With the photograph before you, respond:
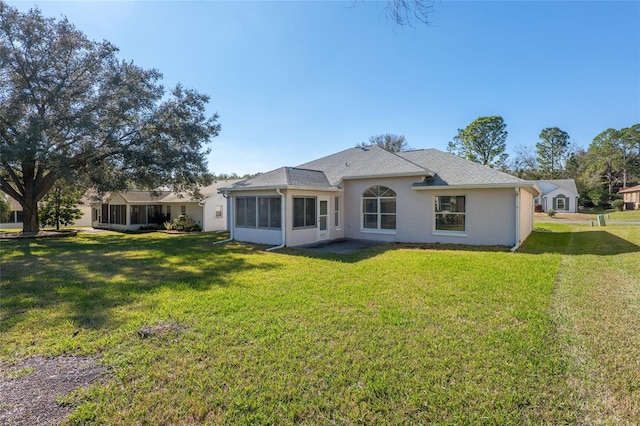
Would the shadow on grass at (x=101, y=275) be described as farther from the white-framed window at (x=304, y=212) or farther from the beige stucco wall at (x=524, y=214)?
the beige stucco wall at (x=524, y=214)

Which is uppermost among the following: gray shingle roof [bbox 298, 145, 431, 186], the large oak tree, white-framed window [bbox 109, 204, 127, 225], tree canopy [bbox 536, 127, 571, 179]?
tree canopy [bbox 536, 127, 571, 179]

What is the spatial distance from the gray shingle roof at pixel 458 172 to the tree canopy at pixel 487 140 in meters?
36.3

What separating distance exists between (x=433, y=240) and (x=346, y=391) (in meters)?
11.4

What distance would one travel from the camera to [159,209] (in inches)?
1039

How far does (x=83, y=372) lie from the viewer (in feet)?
11.5

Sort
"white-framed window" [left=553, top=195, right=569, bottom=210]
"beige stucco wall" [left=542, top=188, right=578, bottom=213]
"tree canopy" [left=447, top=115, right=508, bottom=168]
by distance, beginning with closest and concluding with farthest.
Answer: "beige stucco wall" [left=542, top=188, right=578, bottom=213]
"white-framed window" [left=553, top=195, right=569, bottom=210]
"tree canopy" [left=447, top=115, right=508, bottom=168]

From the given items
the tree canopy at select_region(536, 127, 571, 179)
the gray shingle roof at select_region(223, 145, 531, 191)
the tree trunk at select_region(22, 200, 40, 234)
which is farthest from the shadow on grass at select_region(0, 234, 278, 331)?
the tree canopy at select_region(536, 127, 571, 179)

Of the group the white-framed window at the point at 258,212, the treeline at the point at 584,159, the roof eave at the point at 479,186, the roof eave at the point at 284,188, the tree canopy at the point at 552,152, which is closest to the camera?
the roof eave at the point at 479,186

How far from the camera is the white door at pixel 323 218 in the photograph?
46.8ft

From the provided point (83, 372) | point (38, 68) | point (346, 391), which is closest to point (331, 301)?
point (346, 391)

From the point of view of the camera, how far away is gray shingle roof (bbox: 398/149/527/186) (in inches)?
482

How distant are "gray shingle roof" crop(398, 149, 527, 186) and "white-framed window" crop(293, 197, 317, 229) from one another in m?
4.91

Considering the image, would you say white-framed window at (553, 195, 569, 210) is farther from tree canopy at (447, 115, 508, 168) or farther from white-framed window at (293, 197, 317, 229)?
white-framed window at (293, 197, 317, 229)

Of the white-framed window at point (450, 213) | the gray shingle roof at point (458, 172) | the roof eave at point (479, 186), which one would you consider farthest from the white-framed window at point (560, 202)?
the white-framed window at point (450, 213)
